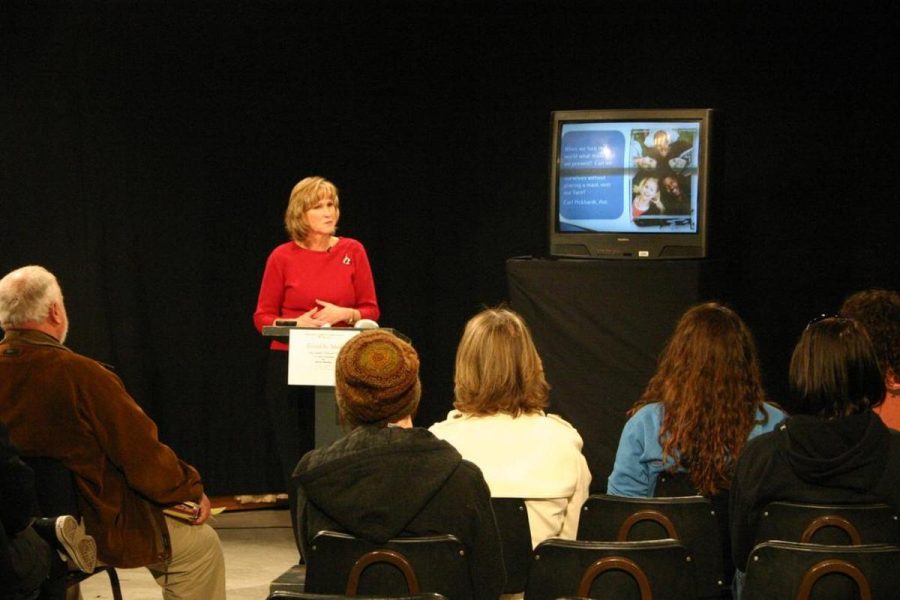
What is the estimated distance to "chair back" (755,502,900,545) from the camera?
2854mm

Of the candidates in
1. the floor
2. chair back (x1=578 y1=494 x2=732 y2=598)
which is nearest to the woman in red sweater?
the floor

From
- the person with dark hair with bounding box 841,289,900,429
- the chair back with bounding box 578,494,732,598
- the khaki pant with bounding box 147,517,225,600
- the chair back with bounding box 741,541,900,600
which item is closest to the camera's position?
the chair back with bounding box 741,541,900,600

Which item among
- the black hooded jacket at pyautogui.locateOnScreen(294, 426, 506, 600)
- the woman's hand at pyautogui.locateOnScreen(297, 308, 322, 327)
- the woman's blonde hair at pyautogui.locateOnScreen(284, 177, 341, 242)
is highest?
the woman's blonde hair at pyautogui.locateOnScreen(284, 177, 341, 242)

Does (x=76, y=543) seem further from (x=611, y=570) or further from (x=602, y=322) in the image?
(x=602, y=322)

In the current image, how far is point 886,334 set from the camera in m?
4.05

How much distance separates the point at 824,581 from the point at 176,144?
4.48m

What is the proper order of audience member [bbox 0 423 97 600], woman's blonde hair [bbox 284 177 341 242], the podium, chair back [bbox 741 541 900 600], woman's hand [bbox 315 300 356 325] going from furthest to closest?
woman's blonde hair [bbox 284 177 341 242], woman's hand [bbox 315 300 356 325], the podium, audience member [bbox 0 423 97 600], chair back [bbox 741 541 900 600]

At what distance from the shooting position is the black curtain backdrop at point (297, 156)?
19.8 feet

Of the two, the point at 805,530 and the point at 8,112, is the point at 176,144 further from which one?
the point at 805,530

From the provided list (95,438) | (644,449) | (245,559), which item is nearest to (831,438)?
(644,449)

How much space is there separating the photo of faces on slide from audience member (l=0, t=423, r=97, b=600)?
270 centimetres

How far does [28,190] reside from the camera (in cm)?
621

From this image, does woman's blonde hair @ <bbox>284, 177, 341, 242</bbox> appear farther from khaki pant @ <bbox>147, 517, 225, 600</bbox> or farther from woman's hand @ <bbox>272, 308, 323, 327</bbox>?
khaki pant @ <bbox>147, 517, 225, 600</bbox>

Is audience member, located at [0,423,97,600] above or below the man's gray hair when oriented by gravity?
below
